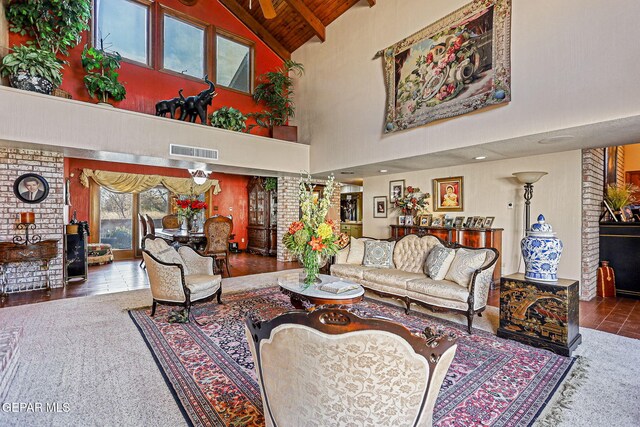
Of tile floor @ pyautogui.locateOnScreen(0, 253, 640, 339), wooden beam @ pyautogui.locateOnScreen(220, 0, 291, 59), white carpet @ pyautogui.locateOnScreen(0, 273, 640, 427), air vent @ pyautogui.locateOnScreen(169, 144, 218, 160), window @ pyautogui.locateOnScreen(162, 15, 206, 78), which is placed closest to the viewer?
white carpet @ pyautogui.locateOnScreen(0, 273, 640, 427)

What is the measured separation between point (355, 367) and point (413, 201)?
587 cm

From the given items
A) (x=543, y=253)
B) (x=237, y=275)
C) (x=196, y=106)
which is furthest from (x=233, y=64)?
(x=543, y=253)

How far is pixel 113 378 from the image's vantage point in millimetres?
2258

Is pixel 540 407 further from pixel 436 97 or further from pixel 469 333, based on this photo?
pixel 436 97

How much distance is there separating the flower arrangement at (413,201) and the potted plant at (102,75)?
605 cm

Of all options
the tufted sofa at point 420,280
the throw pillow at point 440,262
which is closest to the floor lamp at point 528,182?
the tufted sofa at point 420,280

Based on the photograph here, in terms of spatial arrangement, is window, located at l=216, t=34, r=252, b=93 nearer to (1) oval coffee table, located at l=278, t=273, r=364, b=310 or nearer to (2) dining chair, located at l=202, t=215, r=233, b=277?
(2) dining chair, located at l=202, t=215, r=233, b=277

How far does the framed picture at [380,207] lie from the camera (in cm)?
747

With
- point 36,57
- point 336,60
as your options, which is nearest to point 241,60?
point 336,60

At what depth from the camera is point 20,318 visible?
353 centimetres

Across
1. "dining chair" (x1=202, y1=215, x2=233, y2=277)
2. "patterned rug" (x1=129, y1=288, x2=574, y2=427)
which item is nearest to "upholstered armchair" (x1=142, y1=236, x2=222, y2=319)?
"patterned rug" (x1=129, y1=288, x2=574, y2=427)

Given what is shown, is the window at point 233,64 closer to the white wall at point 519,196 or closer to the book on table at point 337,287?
the white wall at point 519,196

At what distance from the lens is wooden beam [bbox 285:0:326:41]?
672 cm

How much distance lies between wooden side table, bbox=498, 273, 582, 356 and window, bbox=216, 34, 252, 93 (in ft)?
24.7
